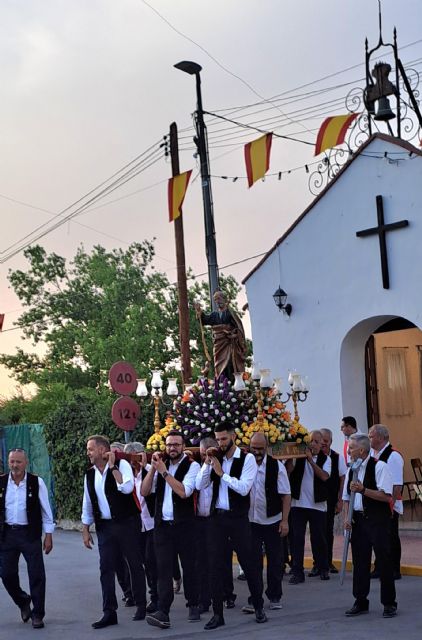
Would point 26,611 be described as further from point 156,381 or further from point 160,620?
point 156,381

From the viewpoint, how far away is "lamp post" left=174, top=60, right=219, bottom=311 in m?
19.3

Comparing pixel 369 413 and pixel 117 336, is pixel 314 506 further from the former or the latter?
pixel 117 336

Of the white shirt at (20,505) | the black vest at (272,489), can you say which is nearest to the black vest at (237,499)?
the black vest at (272,489)

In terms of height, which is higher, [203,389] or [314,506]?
[203,389]

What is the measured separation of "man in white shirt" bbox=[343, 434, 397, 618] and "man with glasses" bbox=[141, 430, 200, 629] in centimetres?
154

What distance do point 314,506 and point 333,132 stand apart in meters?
5.35

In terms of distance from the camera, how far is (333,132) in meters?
14.4

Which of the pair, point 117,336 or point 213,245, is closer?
point 213,245

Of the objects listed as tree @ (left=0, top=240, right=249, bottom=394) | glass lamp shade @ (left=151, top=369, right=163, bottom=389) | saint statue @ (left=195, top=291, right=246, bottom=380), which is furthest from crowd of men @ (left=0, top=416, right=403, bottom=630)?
tree @ (left=0, top=240, right=249, bottom=394)

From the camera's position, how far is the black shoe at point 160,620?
9.67 metres

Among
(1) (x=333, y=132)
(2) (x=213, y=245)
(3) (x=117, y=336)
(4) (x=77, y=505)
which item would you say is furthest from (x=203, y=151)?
(3) (x=117, y=336)

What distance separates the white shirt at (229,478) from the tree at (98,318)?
3061cm

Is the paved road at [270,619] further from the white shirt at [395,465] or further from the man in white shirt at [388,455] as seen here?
the white shirt at [395,465]

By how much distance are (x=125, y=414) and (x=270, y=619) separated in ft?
20.9
